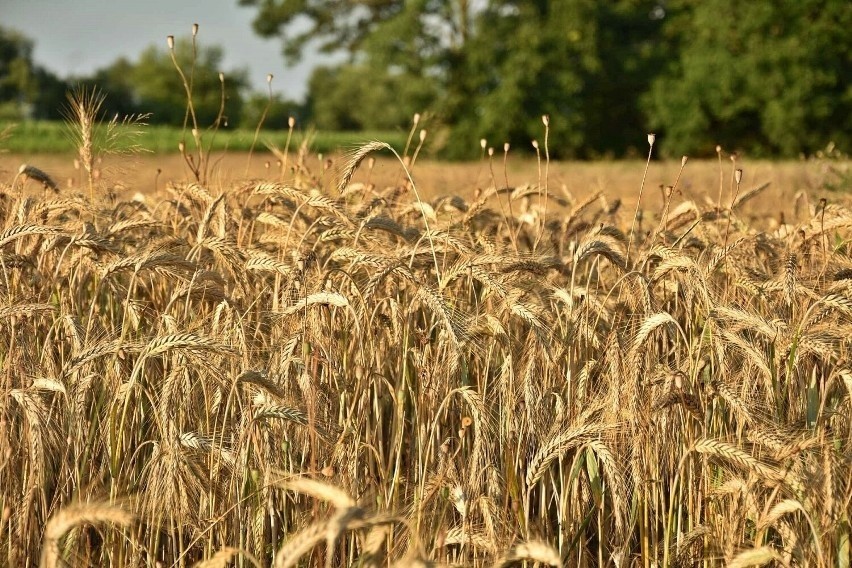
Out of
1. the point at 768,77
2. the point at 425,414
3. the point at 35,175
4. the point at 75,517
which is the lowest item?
the point at 425,414

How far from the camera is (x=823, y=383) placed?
2.72 meters

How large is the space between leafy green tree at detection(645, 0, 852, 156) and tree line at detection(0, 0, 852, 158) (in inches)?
1.6

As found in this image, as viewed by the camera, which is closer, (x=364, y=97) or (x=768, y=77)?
(x=768, y=77)

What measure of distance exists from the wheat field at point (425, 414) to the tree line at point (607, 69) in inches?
987

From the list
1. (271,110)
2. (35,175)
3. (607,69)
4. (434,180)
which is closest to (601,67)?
(607,69)

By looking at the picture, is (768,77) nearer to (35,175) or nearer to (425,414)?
(35,175)

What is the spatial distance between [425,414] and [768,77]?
91.7 ft

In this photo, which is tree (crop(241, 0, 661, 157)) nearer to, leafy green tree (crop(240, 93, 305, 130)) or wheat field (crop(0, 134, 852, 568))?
leafy green tree (crop(240, 93, 305, 130))

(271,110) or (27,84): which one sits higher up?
(27,84)

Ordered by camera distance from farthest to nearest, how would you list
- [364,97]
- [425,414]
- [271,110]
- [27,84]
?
1. [27,84]
2. [364,97]
3. [271,110]
4. [425,414]

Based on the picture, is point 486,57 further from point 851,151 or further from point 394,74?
point 851,151

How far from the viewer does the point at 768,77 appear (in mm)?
28094

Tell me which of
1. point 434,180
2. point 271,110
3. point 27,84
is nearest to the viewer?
point 271,110

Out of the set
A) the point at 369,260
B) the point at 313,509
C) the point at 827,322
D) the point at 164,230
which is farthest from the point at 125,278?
the point at 827,322
